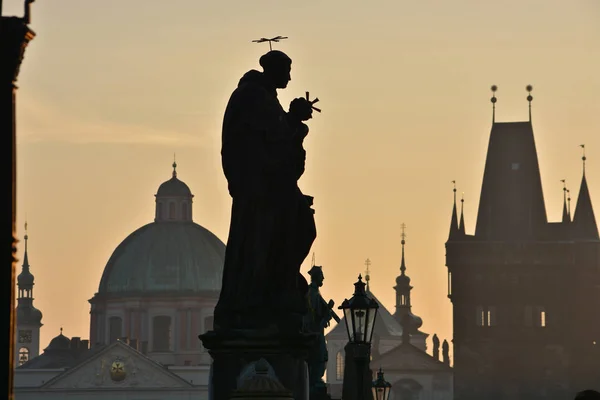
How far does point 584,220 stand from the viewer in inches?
6447

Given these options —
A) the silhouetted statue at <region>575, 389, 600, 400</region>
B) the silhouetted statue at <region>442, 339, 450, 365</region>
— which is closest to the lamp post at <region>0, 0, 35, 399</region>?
the silhouetted statue at <region>575, 389, 600, 400</region>

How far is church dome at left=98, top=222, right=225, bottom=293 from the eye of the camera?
164000 millimetres

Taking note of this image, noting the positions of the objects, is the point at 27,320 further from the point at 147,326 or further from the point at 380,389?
the point at 380,389

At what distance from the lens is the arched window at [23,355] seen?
181 meters

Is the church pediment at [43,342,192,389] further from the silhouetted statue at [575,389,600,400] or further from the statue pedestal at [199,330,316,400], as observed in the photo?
the silhouetted statue at [575,389,600,400]

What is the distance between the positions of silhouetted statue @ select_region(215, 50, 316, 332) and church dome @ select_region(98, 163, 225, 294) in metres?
147

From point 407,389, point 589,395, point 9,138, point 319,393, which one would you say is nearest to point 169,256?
point 407,389

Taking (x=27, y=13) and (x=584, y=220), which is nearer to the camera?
(x=27, y=13)

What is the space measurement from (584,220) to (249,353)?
151 meters

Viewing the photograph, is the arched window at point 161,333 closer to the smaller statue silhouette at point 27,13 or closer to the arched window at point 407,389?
the arched window at point 407,389

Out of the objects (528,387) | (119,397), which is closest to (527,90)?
(528,387)

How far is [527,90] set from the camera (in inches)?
6713

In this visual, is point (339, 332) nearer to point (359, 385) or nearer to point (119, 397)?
point (119, 397)

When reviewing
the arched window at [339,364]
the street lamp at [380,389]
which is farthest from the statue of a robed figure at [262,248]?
the arched window at [339,364]
